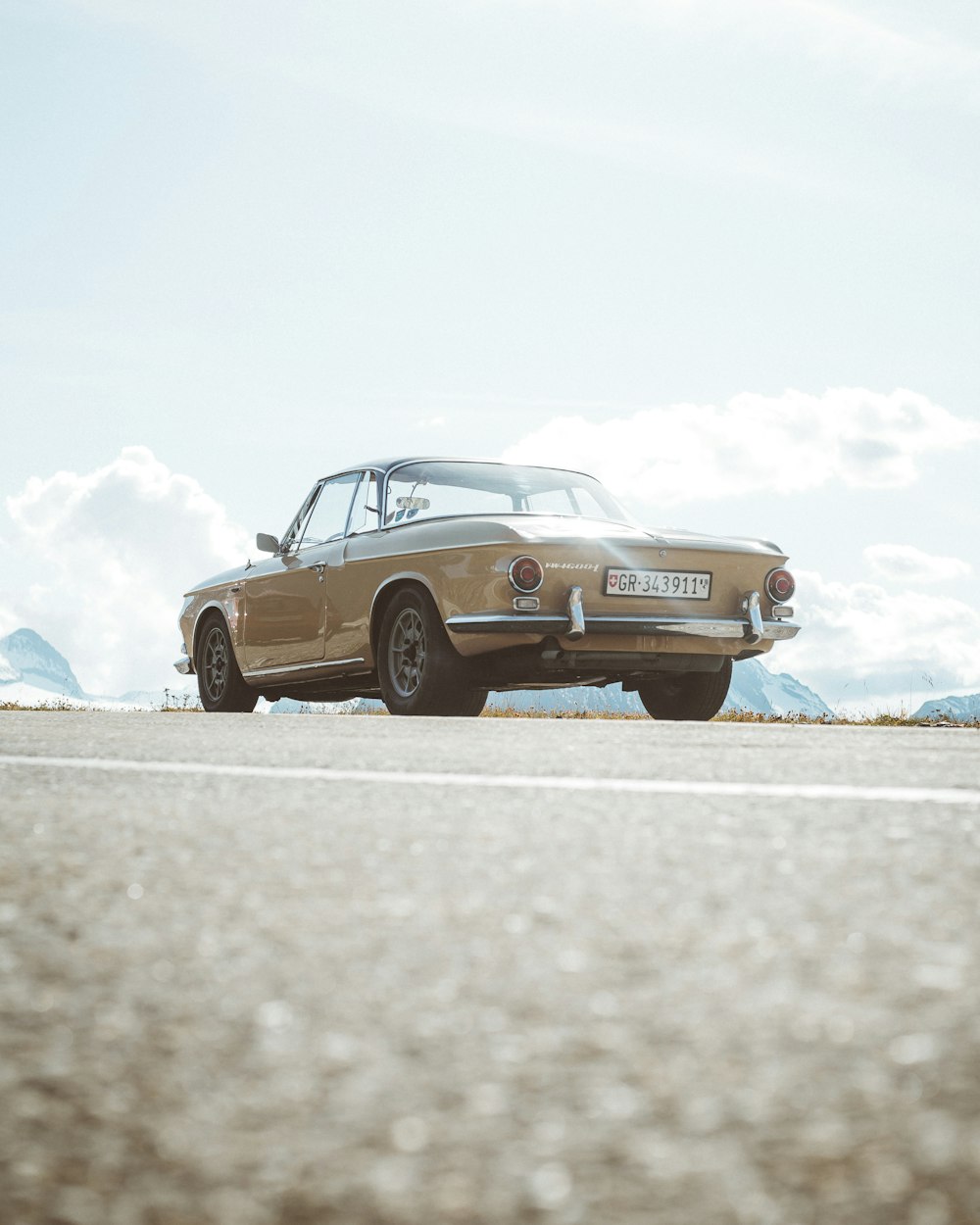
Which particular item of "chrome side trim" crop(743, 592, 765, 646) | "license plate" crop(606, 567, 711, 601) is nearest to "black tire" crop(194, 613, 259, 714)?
"license plate" crop(606, 567, 711, 601)

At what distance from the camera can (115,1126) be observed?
1.20 metres

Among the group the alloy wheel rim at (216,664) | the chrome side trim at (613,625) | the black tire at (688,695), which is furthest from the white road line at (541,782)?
the alloy wheel rim at (216,664)

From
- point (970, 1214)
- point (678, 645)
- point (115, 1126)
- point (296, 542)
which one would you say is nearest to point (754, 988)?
point (970, 1214)

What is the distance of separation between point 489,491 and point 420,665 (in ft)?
5.10

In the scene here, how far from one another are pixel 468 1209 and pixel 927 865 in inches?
60.1

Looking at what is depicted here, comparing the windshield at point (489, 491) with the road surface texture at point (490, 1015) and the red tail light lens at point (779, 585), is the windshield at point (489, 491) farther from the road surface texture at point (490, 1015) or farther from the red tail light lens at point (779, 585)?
the road surface texture at point (490, 1015)

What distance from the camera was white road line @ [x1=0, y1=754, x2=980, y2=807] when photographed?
3.46 metres

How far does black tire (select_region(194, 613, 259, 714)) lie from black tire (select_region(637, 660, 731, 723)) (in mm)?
3007

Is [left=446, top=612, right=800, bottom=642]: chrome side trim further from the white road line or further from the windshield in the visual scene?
the white road line

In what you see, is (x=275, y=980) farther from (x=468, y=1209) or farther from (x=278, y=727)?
(x=278, y=727)

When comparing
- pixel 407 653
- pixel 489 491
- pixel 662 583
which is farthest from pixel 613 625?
pixel 489 491

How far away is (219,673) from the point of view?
11539mm

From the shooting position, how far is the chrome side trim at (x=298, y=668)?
930cm

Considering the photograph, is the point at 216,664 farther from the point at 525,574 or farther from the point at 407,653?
the point at 525,574
